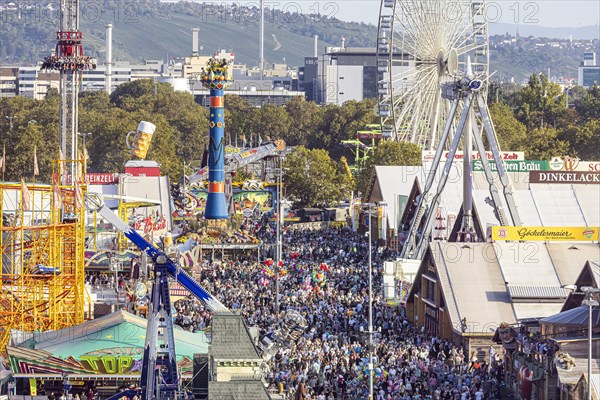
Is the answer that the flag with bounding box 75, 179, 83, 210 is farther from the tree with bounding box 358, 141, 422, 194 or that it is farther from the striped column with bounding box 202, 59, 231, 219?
the tree with bounding box 358, 141, 422, 194

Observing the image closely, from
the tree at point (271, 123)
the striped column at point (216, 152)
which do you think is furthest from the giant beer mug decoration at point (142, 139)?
the tree at point (271, 123)

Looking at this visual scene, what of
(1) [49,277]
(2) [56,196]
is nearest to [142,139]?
(2) [56,196]

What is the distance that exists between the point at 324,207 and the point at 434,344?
68683 mm

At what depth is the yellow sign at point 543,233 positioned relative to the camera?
6316 cm

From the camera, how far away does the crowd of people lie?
4806 cm

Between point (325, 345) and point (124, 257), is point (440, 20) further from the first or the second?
point (325, 345)

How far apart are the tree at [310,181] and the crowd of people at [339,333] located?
A: 35213 mm

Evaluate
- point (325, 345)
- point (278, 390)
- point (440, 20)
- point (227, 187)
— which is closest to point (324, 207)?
point (227, 187)

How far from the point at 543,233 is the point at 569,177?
25387mm

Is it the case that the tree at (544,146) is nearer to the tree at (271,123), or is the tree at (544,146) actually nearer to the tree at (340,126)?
the tree at (340,126)

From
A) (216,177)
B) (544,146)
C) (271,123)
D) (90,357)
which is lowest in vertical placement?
(90,357)

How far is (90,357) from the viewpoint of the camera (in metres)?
47.3

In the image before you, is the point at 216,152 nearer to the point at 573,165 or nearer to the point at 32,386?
the point at 573,165

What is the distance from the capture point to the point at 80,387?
48.1m
